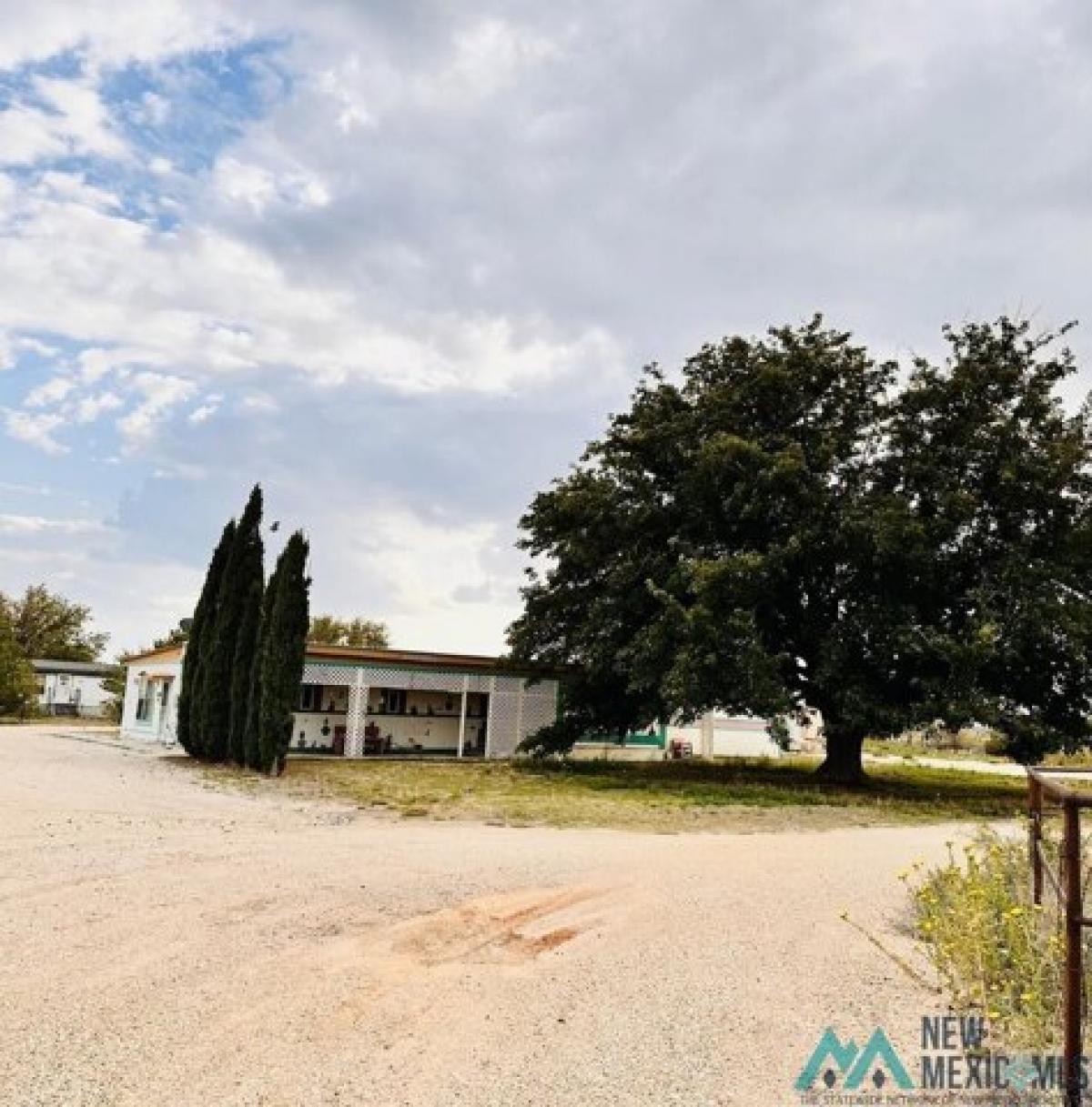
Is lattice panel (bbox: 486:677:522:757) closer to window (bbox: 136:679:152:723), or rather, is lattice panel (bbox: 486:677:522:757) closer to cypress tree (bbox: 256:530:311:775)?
cypress tree (bbox: 256:530:311:775)

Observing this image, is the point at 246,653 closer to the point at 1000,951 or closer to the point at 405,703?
the point at 405,703

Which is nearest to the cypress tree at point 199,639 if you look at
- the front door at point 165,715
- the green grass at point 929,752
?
the front door at point 165,715

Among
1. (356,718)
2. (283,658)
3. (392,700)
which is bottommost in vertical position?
(356,718)

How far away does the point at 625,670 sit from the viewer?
19781mm

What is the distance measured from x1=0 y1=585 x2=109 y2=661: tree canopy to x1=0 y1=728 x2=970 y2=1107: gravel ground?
184ft

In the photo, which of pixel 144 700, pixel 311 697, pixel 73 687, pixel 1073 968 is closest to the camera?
pixel 1073 968

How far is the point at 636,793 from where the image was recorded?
1631 centimetres

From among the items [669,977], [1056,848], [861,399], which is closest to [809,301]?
[861,399]

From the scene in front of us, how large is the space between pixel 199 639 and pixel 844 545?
1631 centimetres

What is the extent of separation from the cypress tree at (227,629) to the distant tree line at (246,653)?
A: 0.02 meters

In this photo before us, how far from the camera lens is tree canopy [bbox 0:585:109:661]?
188 ft

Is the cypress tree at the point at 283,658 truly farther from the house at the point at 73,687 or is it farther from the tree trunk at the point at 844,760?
the house at the point at 73,687

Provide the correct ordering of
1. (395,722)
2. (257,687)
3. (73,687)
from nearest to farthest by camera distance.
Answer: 1. (257,687)
2. (395,722)
3. (73,687)

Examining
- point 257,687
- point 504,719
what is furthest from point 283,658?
point 504,719
